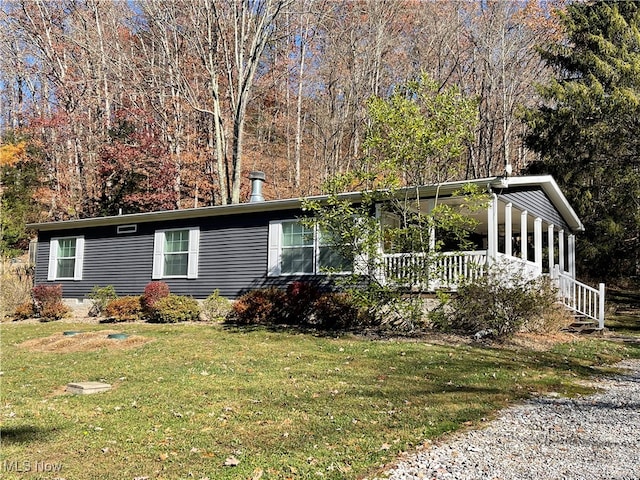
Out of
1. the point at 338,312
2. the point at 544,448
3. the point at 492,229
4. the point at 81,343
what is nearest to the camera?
the point at 544,448

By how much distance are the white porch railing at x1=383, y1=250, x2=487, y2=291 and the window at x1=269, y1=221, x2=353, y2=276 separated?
207 centimetres

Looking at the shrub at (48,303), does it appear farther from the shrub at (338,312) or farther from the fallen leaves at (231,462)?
the fallen leaves at (231,462)

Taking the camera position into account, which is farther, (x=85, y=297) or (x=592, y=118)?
(x=592, y=118)

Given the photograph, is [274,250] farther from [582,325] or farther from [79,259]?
[582,325]

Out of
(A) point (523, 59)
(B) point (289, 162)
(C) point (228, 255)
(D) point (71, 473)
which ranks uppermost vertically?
(A) point (523, 59)

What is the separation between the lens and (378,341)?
9.55 meters

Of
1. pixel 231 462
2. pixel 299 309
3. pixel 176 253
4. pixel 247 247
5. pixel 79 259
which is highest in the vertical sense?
pixel 247 247

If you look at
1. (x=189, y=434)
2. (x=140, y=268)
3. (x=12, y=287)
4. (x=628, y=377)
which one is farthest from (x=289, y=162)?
(x=189, y=434)

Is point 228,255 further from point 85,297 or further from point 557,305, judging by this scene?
point 557,305

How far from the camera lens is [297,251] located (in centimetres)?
1320

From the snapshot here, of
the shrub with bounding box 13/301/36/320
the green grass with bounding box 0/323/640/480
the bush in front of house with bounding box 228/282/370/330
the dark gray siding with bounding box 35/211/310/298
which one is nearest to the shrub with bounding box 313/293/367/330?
the bush in front of house with bounding box 228/282/370/330

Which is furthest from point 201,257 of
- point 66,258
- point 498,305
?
point 498,305

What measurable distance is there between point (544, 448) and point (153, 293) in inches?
454

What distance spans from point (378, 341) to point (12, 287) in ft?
43.2
